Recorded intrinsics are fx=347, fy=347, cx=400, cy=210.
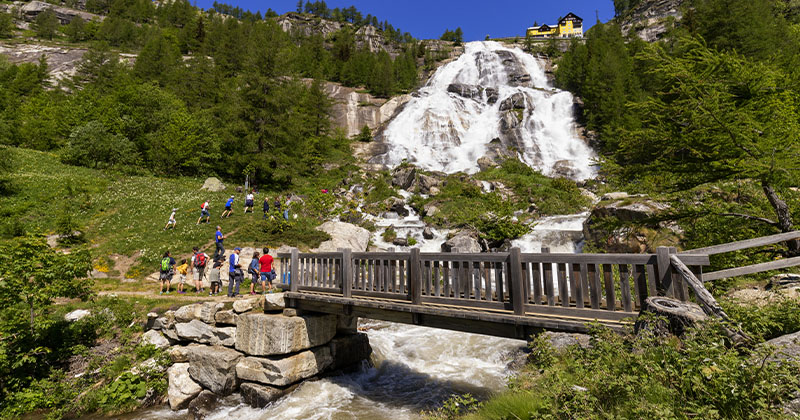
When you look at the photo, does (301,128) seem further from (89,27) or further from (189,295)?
(89,27)

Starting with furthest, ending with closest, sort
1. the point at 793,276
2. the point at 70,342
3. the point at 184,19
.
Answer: the point at 184,19, the point at 70,342, the point at 793,276

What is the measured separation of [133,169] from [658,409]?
4114cm

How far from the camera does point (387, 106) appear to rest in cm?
6116

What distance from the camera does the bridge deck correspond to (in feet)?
18.8

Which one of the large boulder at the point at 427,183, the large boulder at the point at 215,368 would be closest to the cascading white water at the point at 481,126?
the large boulder at the point at 427,183

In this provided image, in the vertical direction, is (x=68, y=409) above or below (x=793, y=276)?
below

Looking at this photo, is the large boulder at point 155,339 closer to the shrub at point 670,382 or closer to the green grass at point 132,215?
the green grass at point 132,215

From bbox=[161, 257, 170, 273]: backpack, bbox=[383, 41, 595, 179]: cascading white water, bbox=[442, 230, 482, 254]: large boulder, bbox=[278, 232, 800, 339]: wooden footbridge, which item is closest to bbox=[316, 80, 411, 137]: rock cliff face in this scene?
bbox=[383, 41, 595, 179]: cascading white water

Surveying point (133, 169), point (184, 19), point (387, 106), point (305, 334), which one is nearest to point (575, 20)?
point (387, 106)

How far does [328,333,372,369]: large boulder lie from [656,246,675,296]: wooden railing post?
8727 mm

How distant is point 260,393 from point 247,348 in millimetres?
1421

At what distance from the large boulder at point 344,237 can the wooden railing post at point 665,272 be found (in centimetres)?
1696

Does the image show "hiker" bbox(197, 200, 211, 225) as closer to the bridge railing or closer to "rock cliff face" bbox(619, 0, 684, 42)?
the bridge railing

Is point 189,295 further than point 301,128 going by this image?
No
